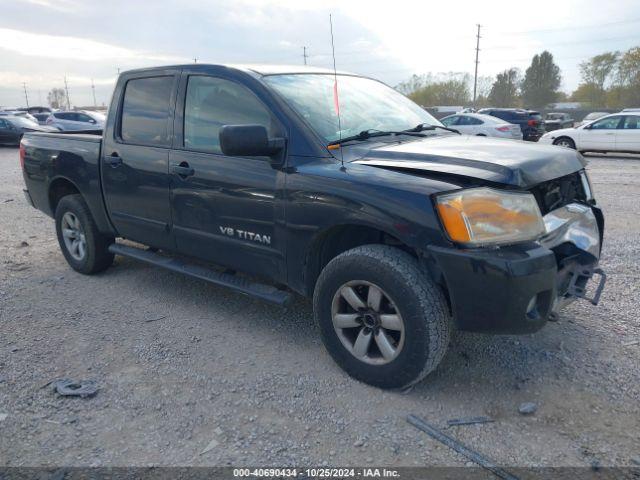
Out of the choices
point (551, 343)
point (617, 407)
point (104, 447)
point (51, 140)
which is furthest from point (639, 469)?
point (51, 140)

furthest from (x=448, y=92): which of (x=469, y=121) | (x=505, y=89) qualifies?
(x=469, y=121)

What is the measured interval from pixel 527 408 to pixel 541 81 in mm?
80139

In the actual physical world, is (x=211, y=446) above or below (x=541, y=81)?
below

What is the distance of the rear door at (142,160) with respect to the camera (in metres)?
3.96

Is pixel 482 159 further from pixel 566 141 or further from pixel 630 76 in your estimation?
pixel 630 76

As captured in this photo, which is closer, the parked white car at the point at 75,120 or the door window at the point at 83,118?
the parked white car at the point at 75,120

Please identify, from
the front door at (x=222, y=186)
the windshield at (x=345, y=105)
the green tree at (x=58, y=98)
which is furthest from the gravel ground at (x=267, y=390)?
the green tree at (x=58, y=98)

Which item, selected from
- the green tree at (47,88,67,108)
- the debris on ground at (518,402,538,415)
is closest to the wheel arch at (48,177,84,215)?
the debris on ground at (518,402,538,415)

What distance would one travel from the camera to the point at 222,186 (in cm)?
349

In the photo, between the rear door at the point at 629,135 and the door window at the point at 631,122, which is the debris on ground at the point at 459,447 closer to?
the rear door at the point at 629,135

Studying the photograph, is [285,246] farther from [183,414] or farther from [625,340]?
[625,340]

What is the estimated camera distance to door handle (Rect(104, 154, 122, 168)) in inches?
169

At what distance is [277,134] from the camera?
3.26 m

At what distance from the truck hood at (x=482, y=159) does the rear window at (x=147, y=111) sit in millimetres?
1652
